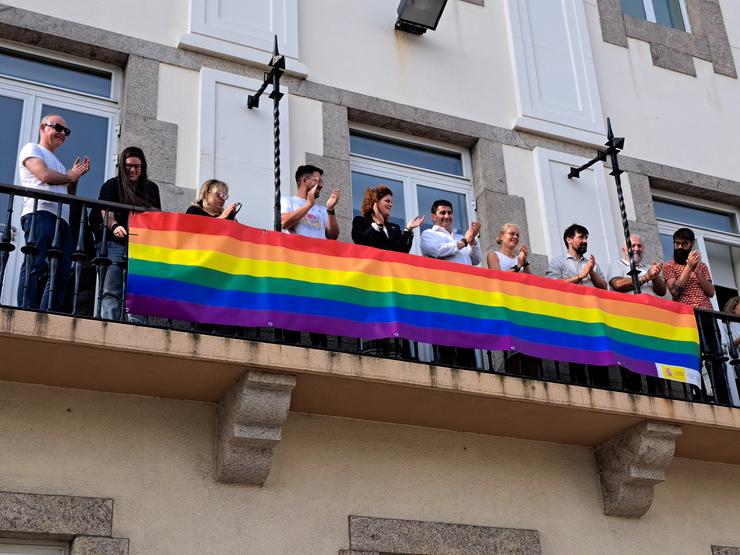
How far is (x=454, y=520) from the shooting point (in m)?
8.18

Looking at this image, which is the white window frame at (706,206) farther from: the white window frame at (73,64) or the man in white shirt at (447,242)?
the white window frame at (73,64)

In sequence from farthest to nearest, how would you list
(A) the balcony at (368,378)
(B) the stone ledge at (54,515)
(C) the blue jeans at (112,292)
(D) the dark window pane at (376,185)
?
(D) the dark window pane at (376,185) < (C) the blue jeans at (112,292) < (A) the balcony at (368,378) < (B) the stone ledge at (54,515)

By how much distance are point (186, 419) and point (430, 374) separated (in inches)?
63.7

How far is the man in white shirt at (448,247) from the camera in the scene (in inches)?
334

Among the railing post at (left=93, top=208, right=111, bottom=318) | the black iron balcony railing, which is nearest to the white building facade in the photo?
the black iron balcony railing

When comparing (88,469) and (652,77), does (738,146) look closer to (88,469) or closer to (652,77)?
(652,77)

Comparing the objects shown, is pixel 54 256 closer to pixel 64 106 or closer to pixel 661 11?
pixel 64 106

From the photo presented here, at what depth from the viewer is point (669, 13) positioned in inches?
490

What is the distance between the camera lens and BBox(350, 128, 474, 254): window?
32.7 ft

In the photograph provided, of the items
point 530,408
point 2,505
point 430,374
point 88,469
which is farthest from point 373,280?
point 2,505

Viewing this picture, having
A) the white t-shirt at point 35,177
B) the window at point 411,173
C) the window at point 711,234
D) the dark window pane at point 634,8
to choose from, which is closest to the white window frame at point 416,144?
the window at point 411,173

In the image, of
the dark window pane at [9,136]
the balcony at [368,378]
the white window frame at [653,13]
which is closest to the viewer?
the balcony at [368,378]

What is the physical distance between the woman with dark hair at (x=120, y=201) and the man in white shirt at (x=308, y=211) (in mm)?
953

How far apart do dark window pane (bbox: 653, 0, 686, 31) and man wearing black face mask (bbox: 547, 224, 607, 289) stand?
12.8 feet
